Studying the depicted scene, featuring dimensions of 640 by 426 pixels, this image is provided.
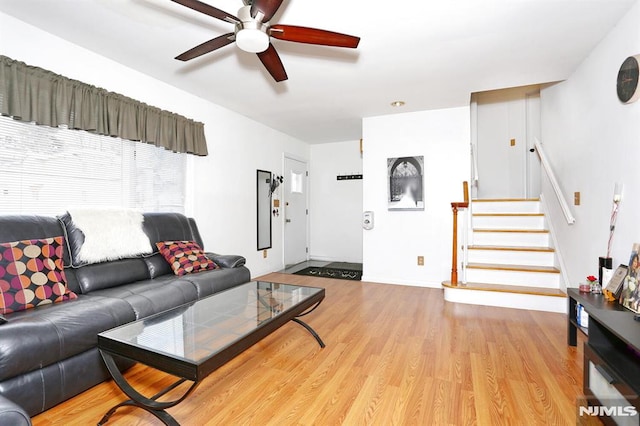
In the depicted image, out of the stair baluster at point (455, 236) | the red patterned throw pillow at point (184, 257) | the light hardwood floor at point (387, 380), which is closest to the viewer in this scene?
the light hardwood floor at point (387, 380)

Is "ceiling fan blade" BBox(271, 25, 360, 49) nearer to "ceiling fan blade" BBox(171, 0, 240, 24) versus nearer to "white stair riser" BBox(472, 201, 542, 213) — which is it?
"ceiling fan blade" BBox(171, 0, 240, 24)

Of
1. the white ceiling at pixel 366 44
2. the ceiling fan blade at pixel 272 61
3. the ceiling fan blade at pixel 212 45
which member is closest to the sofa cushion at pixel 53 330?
the ceiling fan blade at pixel 212 45

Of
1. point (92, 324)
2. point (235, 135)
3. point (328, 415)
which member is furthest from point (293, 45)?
point (328, 415)

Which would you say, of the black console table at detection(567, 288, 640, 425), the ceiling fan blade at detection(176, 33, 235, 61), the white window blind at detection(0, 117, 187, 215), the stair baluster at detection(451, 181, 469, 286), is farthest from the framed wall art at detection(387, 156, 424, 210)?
the ceiling fan blade at detection(176, 33, 235, 61)

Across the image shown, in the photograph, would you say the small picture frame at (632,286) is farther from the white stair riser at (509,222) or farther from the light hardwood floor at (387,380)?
the white stair riser at (509,222)

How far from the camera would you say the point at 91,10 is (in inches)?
84.7

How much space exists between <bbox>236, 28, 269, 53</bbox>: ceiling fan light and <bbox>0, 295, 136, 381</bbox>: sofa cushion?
5.89ft

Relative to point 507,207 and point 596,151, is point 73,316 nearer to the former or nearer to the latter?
point 596,151

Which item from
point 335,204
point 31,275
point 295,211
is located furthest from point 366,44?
point 335,204

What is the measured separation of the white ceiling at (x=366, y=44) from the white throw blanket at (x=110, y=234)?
4.73ft

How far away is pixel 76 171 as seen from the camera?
2600mm

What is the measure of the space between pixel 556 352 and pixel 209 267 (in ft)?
9.76

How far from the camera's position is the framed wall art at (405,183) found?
4344mm

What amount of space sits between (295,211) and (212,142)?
7.71 ft
